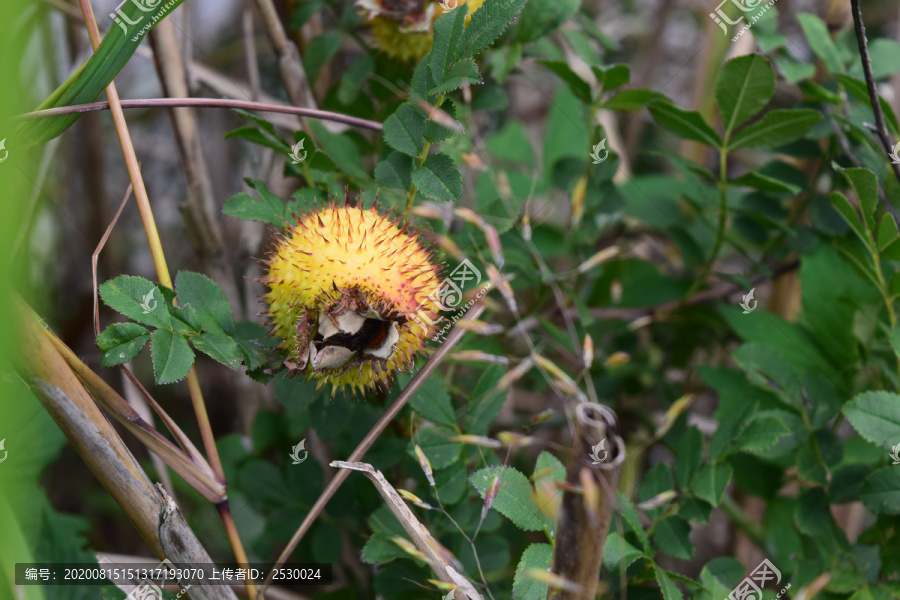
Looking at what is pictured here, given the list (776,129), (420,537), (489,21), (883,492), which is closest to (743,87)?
(776,129)

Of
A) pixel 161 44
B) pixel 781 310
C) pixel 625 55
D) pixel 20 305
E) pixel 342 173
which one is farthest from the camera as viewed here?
pixel 625 55

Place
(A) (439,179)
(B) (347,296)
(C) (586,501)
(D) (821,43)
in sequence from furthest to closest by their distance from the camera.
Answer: (D) (821,43) → (A) (439,179) → (B) (347,296) → (C) (586,501)

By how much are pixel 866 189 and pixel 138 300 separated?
0.89 metres

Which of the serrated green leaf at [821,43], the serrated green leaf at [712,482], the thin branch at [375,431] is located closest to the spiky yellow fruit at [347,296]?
the thin branch at [375,431]

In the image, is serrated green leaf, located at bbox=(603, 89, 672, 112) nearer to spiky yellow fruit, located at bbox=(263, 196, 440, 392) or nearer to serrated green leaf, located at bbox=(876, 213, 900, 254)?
serrated green leaf, located at bbox=(876, 213, 900, 254)

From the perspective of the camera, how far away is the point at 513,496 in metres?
0.77

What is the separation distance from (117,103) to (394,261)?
14.2 inches

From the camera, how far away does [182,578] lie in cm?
71

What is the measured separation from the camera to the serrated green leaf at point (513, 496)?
29.6 inches

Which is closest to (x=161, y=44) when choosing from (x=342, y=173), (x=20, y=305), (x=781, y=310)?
(x=342, y=173)

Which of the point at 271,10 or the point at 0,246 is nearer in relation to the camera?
the point at 0,246

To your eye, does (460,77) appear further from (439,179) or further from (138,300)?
(138,300)

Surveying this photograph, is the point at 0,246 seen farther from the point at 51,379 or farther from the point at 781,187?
the point at 781,187

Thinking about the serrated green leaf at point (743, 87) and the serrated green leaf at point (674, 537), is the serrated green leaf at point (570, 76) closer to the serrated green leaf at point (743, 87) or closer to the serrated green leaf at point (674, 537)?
the serrated green leaf at point (743, 87)
